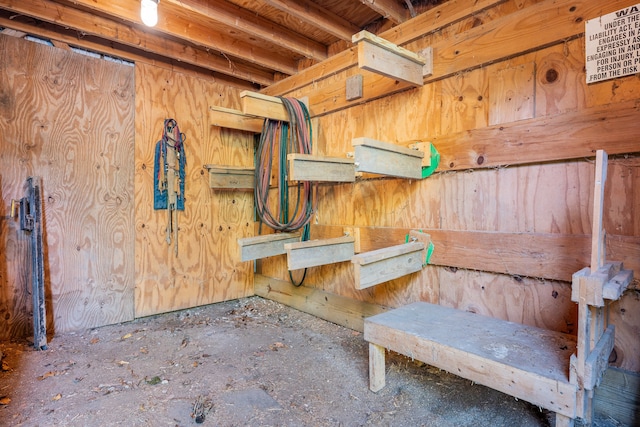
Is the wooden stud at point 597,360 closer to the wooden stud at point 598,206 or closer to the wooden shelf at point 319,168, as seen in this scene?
the wooden stud at point 598,206

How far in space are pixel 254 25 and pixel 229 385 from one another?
238cm

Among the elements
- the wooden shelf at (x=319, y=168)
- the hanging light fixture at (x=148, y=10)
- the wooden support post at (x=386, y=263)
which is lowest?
the wooden support post at (x=386, y=263)

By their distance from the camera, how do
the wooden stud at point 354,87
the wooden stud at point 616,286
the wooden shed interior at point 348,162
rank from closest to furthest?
1. the wooden stud at point 616,286
2. the wooden shed interior at point 348,162
3. the wooden stud at point 354,87

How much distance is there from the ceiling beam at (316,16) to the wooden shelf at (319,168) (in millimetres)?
936

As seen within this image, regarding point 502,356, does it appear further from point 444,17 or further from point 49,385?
point 49,385

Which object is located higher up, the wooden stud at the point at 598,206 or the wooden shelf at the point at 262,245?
the wooden stud at the point at 598,206

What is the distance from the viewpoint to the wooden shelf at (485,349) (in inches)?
46.4

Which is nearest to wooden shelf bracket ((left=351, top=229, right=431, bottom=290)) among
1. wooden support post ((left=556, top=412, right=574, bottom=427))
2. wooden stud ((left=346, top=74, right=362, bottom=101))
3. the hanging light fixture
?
wooden support post ((left=556, top=412, right=574, bottom=427))

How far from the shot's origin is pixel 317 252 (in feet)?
7.38

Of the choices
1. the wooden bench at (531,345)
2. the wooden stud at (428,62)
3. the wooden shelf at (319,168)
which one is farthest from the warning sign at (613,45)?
the wooden shelf at (319,168)

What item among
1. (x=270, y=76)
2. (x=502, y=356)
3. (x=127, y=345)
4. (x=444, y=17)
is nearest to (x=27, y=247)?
(x=127, y=345)

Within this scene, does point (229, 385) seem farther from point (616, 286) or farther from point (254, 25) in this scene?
point (254, 25)

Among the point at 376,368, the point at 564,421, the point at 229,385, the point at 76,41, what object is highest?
the point at 76,41

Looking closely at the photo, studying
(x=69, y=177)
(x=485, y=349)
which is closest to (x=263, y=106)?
(x=69, y=177)
